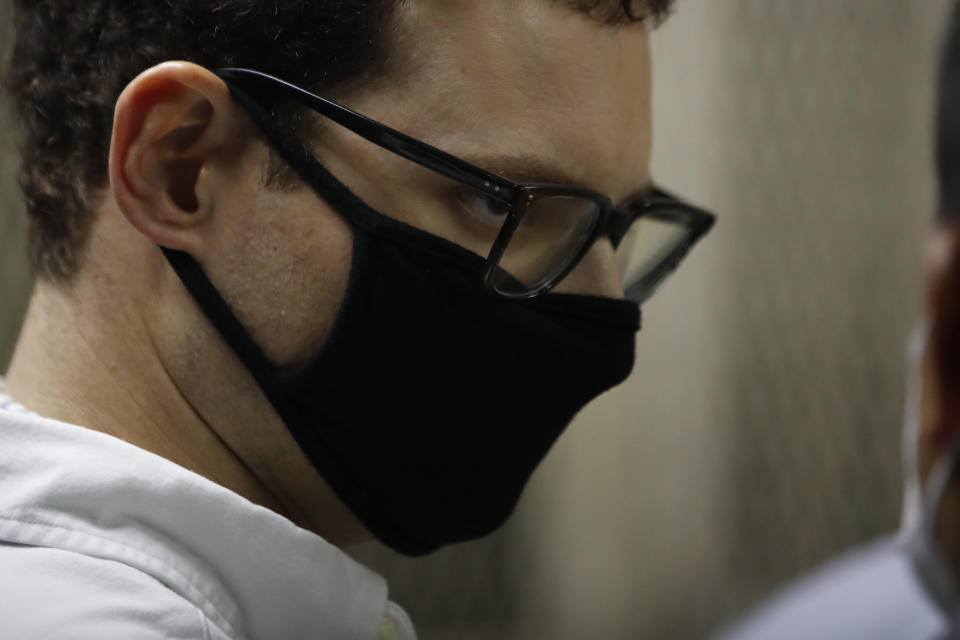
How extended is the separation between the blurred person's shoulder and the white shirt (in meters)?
0.96

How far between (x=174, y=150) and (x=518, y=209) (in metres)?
0.34

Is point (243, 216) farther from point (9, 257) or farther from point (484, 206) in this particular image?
point (9, 257)

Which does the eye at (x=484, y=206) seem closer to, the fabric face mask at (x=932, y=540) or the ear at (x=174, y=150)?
the ear at (x=174, y=150)

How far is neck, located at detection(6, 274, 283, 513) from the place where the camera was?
96 cm

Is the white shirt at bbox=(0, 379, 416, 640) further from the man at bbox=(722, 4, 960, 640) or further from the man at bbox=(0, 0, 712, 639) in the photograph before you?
the man at bbox=(722, 4, 960, 640)

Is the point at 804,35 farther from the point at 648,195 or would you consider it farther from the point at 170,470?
the point at 170,470

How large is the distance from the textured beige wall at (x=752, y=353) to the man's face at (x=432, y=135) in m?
2.04

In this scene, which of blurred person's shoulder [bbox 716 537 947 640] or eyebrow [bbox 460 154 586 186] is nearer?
eyebrow [bbox 460 154 586 186]

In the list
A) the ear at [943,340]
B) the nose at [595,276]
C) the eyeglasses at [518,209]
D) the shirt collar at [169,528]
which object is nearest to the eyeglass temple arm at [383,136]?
the eyeglasses at [518,209]

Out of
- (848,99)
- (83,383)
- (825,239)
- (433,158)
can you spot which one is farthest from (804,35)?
(83,383)

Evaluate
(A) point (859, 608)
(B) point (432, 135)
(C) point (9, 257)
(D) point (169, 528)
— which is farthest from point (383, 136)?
(C) point (9, 257)

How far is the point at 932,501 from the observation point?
133cm

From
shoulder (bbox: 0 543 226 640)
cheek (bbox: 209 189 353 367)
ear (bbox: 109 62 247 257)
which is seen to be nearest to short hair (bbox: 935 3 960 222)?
cheek (bbox: 209 189 353 367)

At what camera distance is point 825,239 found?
3400 millimetres
